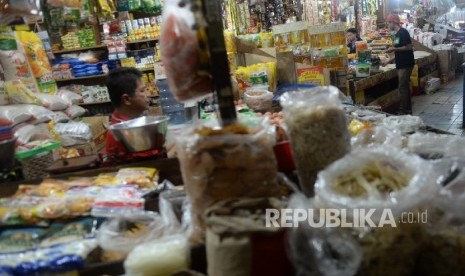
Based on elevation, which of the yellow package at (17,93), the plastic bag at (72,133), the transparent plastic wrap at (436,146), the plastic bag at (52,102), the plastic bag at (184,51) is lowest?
the plastic bag at (72,133)

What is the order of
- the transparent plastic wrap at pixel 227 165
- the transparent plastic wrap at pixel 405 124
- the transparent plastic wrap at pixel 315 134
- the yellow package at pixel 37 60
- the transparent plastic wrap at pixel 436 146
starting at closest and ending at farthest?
the transparent plastic wrap at pixel 227 165, the transparent plastic wrap at pixel 315 134, the transparent plastic wrap at pixel 436 146, the transparent plastic wrap at pixel 405 124, the yellow package at pixel 37 60

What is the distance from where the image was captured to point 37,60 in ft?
12.5

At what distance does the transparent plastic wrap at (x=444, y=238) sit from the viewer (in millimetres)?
1032

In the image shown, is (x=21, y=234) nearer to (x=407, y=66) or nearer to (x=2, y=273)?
(x=2, y=273)

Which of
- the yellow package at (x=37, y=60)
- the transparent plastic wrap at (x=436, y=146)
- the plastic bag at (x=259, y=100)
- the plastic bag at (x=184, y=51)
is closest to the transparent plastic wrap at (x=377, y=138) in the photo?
the transparent plastic wrap at (x=436, y=146)

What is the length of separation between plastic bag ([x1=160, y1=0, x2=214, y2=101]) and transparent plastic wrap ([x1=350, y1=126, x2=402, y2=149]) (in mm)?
852

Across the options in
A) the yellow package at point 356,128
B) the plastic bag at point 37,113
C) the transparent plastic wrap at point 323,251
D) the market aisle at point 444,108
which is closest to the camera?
the transparent plastic wrap at point 323,251

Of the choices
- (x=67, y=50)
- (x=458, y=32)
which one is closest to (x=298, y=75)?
(x=67, y=50)

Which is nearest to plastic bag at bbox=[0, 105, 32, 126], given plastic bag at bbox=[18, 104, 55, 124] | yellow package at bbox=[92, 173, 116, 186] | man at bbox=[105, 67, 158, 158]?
plastic bag at bbox=[18, 104, 55, 124]

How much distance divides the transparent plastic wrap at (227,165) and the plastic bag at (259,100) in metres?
2.35

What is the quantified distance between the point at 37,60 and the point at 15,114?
2.76 feet

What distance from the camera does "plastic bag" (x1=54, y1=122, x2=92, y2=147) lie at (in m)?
3.99

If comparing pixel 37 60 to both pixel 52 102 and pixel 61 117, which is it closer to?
pixel 52 102

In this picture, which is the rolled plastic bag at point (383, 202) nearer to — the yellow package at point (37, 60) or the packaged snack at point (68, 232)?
the packaged snack at point (68, 232)
